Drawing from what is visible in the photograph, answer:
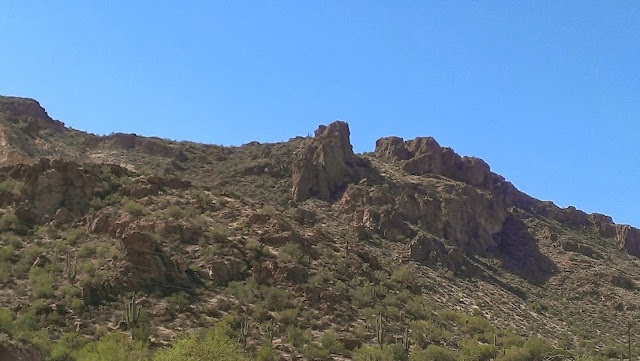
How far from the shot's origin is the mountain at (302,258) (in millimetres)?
30219

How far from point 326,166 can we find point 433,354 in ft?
118

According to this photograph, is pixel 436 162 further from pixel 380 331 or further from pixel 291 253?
pixel 380 331

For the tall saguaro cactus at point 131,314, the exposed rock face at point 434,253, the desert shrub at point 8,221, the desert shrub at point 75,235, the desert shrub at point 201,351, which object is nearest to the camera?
the desert shrub at point 201,351

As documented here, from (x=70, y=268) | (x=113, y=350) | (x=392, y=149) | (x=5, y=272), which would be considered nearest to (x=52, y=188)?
(x=70, y=268)

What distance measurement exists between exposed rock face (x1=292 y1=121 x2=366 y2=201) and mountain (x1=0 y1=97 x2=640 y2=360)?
7.6 inches

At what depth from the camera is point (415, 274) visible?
1917 inches

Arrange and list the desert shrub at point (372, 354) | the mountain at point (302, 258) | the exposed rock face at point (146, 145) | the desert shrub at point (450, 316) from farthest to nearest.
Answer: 1. the exposed rock face at point (146, 145)
2. the desert shrub at point (450, 316)
3. the mountain at point (302, 258)
4. the desert shrub at point (372, 354)

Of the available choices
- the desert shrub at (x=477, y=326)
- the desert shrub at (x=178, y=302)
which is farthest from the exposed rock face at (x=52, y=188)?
the desert shrub at (x=477, y=326)

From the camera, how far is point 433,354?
32.0m

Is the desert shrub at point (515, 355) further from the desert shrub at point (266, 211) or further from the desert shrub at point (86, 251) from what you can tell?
the desert shrub at point (86, 251)

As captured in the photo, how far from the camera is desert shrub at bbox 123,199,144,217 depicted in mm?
37844

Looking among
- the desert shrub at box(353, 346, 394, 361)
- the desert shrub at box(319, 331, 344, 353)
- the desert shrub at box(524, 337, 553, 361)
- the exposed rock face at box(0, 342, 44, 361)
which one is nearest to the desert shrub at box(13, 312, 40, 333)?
the exposed rock face at box(0, 342, 44, 361)

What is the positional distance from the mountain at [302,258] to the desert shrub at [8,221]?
116 millimetres

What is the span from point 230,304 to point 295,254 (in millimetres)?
7191
